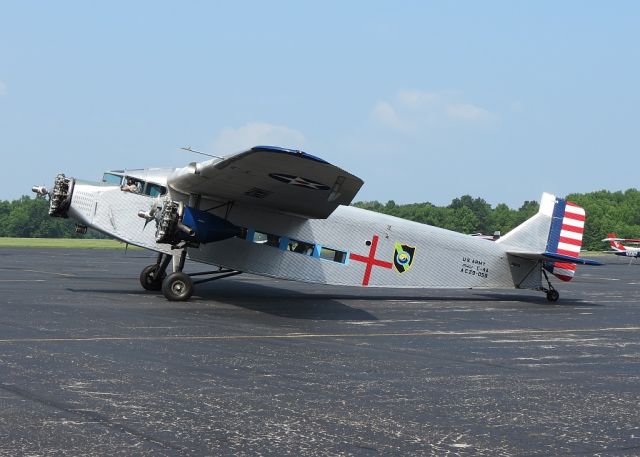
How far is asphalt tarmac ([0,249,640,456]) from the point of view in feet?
24.3

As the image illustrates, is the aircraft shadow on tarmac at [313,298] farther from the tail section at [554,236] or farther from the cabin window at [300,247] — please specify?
the cabin window at [300,247]

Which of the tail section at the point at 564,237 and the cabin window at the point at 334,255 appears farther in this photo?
the tail section at the point at 564,237

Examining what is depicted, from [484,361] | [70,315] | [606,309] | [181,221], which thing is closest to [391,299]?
[606,309]

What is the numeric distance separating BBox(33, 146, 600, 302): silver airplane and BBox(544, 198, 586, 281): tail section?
3 centimetres

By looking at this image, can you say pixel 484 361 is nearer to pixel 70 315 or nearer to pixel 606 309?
pixel 70 315

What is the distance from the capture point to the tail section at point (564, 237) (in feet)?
86.8

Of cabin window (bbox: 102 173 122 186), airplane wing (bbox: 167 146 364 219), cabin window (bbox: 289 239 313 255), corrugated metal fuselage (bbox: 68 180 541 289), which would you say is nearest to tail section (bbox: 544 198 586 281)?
corrugated metal fuselage (bbox: 68 180 541 289)

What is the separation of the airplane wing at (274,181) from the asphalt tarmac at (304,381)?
8.75ft

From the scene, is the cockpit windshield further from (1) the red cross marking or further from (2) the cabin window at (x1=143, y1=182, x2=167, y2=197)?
(1) the red cross marking

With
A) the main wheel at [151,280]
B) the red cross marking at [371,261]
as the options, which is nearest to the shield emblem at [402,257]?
the red cross marking at [371,261]

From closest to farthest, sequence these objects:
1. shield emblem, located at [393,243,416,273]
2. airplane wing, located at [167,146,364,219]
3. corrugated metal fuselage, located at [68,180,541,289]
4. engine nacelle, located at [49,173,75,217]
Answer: airplane wing, located at [167,146,364,219], engine nacelle, located at [49,173,75,217], corrugated metal fuselage, located at [68,180,541,289], shield emblem, located at [393,243,416,273]

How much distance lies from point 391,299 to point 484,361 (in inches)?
489

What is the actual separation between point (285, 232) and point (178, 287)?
3316mm

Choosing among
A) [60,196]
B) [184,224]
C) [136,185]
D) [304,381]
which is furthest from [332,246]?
[304,381]
